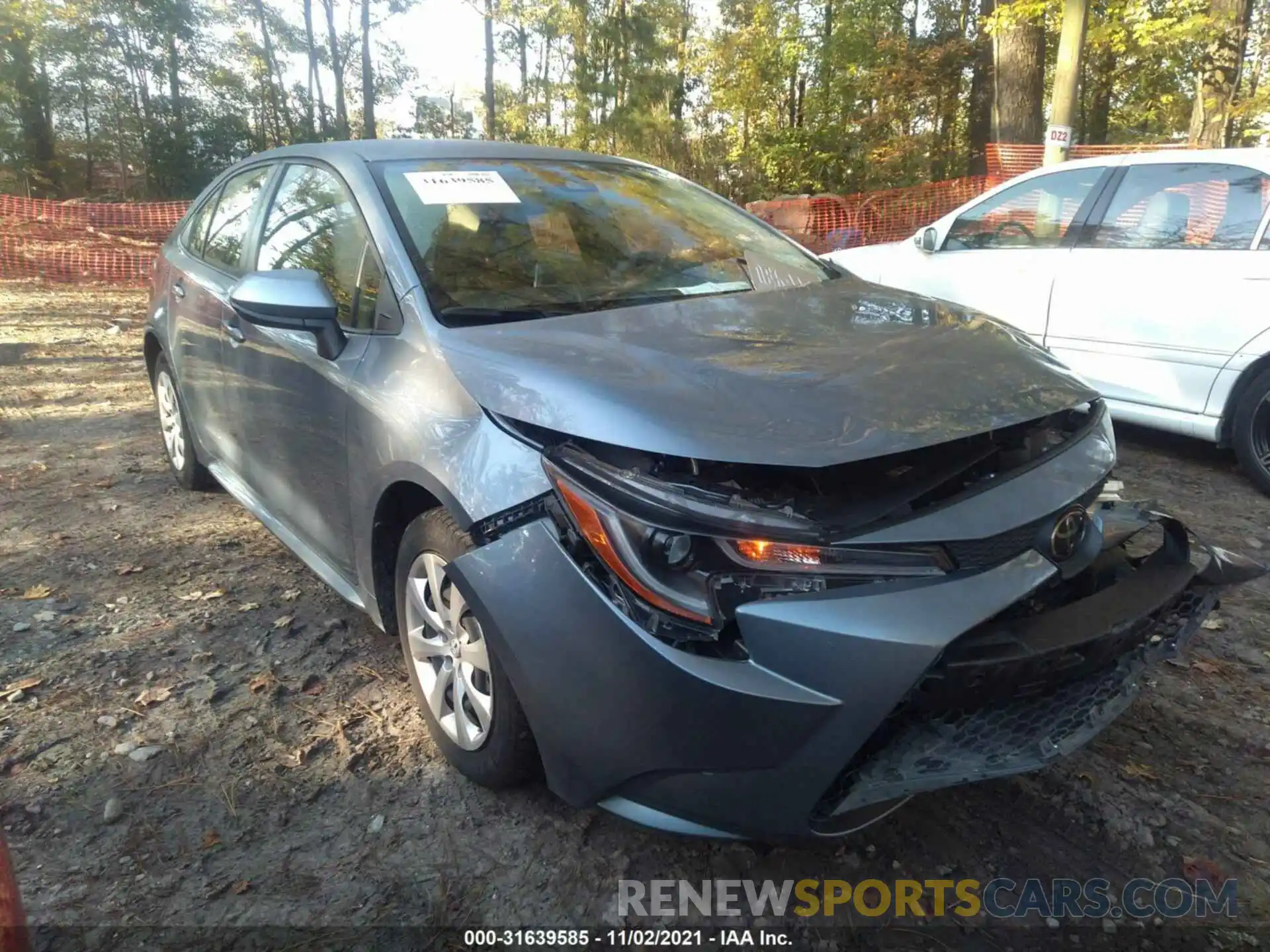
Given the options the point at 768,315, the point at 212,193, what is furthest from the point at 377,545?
the point at 212,193

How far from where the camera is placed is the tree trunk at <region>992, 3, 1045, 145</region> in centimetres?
1339

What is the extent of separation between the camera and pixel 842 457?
1712 mm

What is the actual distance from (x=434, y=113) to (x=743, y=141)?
22497 millimetres

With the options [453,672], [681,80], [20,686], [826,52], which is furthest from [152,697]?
[681,80]

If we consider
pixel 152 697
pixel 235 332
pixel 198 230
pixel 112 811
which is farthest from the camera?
pixel 198 230

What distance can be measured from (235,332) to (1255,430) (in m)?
4.63

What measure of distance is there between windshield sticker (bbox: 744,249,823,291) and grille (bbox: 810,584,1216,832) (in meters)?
1.60

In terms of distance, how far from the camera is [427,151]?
303 cm

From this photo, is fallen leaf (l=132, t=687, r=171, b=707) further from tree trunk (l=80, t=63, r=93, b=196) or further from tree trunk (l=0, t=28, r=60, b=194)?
tree trunk (l=80, t=63, r=93, b=196)

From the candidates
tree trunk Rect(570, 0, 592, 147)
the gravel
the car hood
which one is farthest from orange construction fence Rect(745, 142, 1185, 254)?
tree trunk Rect(570, 0, 592, 147)

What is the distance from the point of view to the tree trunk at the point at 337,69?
32.5 meters

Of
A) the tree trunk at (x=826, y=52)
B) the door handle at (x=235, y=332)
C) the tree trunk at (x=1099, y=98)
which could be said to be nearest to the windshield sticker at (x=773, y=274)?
the door handle at (x=235, y=332)

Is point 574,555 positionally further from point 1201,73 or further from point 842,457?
point 1201,73

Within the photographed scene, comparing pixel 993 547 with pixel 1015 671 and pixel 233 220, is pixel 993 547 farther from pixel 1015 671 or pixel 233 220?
pixel 233 220
